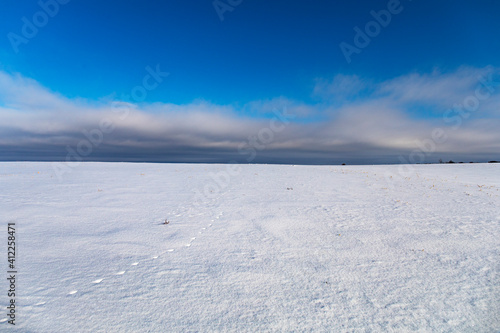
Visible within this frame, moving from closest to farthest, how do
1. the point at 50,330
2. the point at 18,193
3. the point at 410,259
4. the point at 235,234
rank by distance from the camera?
the point at 50,330, the point at 410,259, the point at 235,234, the point at 18,193

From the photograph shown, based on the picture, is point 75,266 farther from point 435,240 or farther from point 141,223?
point 435,240

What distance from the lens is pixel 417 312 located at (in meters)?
3.76

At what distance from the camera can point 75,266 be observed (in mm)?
5082

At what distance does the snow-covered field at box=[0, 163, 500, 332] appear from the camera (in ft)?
11.8

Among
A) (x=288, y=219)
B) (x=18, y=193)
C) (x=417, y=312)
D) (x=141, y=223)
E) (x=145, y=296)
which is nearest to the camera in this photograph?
(x=417, y=312)

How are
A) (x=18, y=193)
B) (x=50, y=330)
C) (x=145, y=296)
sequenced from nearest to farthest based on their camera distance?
(x=50, y=330) → (x=145, y=296) → (x=18, y=193)

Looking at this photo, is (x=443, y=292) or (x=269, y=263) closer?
(x=443, y=292)

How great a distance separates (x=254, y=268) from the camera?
513 cm

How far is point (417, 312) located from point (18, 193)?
16052 mm

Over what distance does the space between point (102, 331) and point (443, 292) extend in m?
5.19

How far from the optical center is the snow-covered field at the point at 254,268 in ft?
11.8

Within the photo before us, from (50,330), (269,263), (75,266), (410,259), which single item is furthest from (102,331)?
(410,259)

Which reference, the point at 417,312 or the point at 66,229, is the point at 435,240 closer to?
the point at 417,312

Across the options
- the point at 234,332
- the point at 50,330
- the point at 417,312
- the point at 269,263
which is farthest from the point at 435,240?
the point at 50,330
